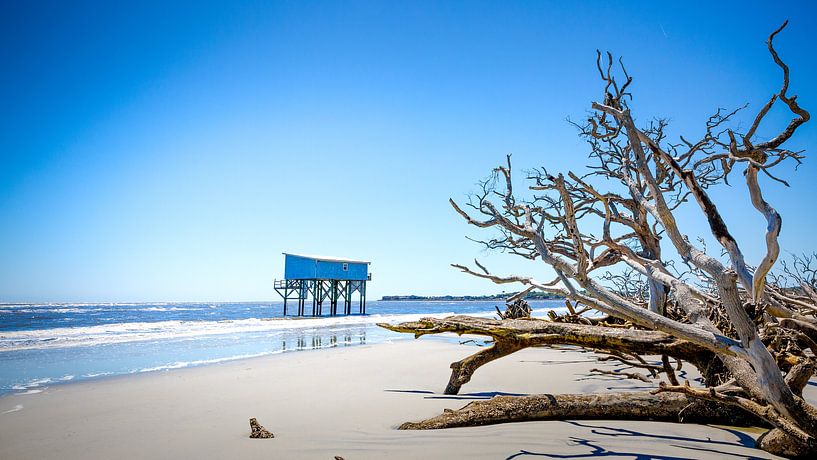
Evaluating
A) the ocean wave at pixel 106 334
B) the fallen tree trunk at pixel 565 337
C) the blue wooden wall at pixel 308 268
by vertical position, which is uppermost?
the blue wooden wall at pixel 308 268

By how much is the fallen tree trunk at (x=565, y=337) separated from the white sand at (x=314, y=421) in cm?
80

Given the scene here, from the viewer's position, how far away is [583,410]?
188 inches

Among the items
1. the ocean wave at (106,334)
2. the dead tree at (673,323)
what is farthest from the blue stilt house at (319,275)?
the dead tree at (673,323)

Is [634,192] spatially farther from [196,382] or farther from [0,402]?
[0,402]

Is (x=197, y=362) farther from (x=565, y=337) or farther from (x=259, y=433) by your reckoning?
(x=565, y=337)

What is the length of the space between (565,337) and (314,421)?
320 centimetres

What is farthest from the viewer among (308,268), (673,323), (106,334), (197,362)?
(308,268)

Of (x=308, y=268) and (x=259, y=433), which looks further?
(x=308, y=268)

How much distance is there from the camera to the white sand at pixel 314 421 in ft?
13.1

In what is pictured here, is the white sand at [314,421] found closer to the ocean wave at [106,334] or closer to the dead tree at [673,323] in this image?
the dead tree at [673,323]

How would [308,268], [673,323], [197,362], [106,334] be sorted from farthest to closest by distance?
[308,268] < [106,334] < [197,362] < [673,323]

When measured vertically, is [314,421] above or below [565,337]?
below

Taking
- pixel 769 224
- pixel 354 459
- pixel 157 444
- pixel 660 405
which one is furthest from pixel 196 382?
pixel 769 224

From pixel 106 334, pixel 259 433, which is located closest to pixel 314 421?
pixel 259 433
